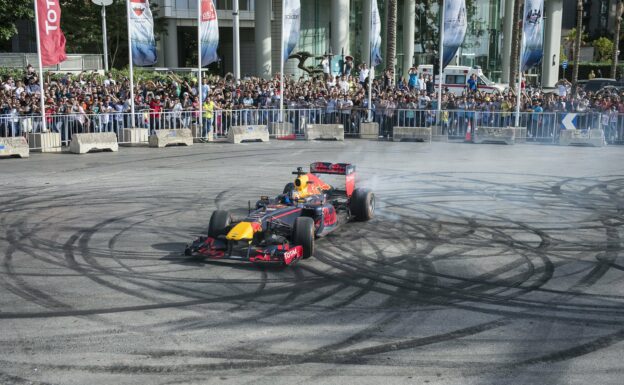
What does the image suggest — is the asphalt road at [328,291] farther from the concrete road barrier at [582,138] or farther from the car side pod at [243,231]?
the concrete road barrier at [582,138]

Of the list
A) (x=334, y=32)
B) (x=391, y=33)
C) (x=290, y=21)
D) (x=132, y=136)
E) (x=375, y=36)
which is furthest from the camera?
(x=334, y=32)

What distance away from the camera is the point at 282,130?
30.2m

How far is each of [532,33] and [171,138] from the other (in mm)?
14143

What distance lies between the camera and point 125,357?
7812 mm

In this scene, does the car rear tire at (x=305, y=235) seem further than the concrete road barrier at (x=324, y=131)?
No

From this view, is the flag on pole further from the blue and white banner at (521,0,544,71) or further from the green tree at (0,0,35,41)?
the blue and white banner at (521,0,544,71)

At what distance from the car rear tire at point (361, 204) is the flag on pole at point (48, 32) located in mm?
14369

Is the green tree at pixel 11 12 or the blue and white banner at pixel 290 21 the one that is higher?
the green tree at pixel 11 12

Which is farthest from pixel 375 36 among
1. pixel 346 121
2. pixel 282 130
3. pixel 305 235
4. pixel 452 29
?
pixel 305 235

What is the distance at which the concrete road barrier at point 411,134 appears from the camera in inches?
1147

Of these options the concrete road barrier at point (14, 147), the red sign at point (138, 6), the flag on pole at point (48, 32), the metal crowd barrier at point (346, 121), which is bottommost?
the concrete road barrier at point (14, 147)

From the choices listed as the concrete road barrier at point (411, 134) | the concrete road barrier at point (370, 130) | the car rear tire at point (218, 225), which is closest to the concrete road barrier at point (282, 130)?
the concrete road barrier at point (370, 130)

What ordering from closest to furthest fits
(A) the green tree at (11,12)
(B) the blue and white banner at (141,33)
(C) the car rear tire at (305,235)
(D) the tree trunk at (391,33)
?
(C) the car rear tire at (305,235) → (B) the blue and white banner at (141,33) → (A) the green tree at (11,12) → (D) the tree trunk at (391,33)

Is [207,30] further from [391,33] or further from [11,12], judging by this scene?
[11,12]
